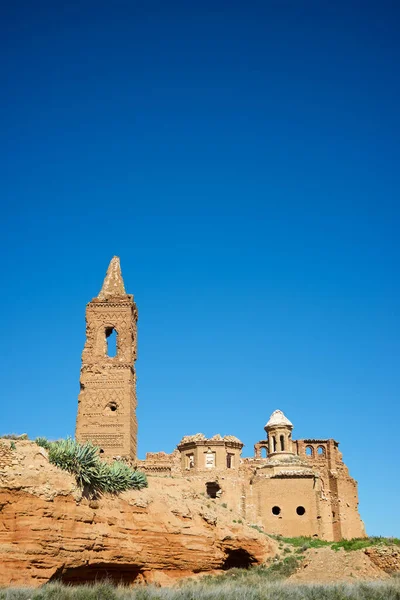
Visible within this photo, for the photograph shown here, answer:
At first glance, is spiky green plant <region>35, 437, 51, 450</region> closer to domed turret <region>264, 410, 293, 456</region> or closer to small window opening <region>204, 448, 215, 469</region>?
small window opening <region>204, 448, 215, 469</region>

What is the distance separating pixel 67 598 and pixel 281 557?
1141 centimetres

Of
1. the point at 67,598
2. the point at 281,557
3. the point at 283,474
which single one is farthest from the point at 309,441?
the point at 67,598

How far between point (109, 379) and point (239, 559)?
16.3 m

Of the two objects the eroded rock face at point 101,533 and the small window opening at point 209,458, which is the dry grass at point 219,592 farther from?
the small window opening at point 209,458

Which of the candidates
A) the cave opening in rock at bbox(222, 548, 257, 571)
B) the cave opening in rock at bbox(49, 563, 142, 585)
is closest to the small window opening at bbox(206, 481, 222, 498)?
the cave opening in rock at bbox(222, 548, 257, 571)

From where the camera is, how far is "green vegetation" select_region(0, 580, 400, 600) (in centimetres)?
1524

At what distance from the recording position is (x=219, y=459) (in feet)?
144

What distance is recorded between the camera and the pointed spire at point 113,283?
40812 mm

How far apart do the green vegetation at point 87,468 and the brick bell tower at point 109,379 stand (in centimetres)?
1396

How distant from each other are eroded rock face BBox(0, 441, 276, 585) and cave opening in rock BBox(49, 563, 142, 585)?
29 mm

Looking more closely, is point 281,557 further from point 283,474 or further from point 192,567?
point 283,474

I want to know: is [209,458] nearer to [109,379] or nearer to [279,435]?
[279,435]

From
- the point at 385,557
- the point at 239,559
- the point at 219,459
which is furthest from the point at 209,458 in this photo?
the point at 385,557

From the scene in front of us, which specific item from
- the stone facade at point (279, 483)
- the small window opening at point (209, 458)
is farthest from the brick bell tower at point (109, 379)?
the small window opening at point (209, 458)
